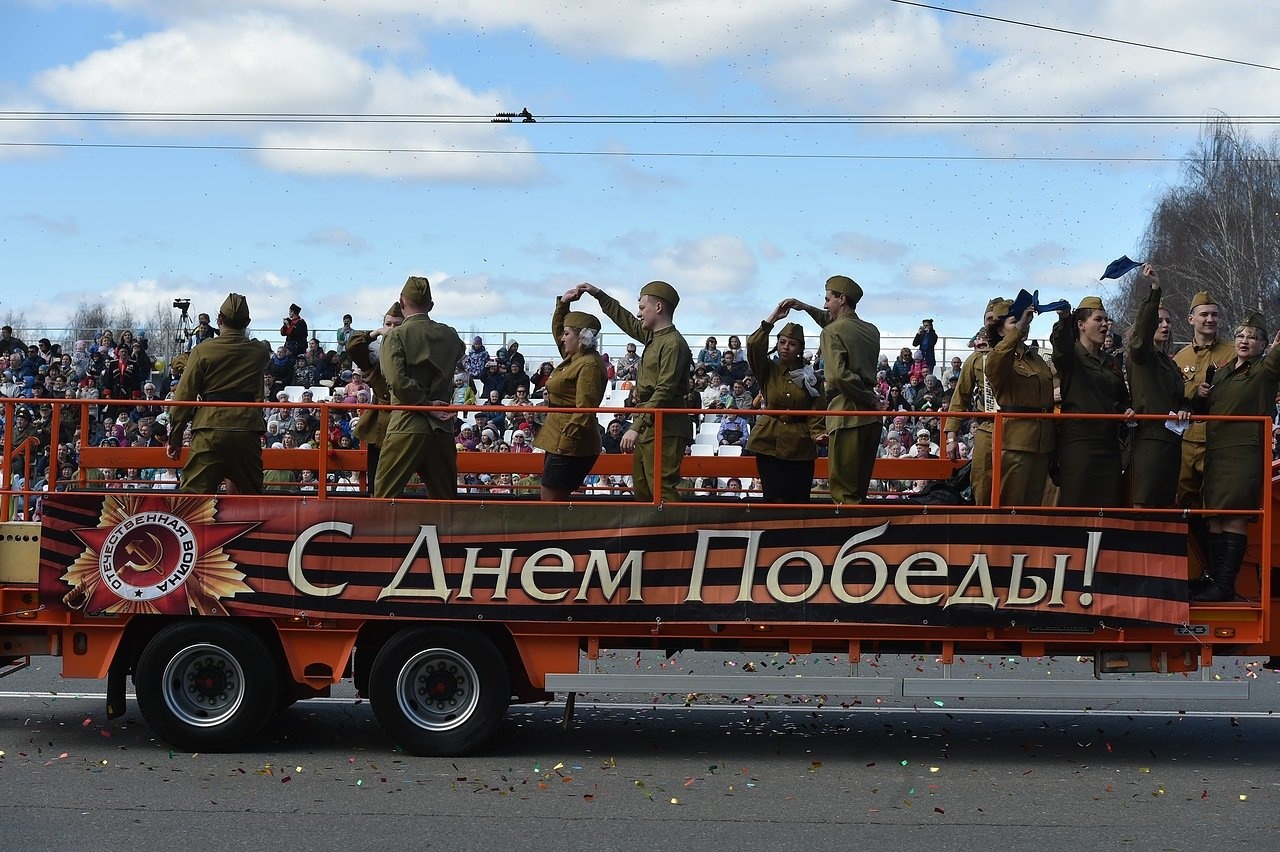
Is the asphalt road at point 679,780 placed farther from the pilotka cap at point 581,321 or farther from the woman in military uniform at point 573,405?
the pilotka cap at point 581,321

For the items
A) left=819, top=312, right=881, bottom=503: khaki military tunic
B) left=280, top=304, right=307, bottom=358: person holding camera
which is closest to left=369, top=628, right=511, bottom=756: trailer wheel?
left=819, top=312, right=881, bottom=503: khaki military tunic

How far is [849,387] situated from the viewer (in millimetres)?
8977

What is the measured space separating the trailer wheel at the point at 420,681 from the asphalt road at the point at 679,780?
0.48 ft

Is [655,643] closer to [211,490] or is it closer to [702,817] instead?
[702,817]

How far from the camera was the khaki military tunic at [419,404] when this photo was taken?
28.4 feet

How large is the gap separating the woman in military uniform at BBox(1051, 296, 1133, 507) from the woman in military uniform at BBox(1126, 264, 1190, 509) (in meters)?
0.12

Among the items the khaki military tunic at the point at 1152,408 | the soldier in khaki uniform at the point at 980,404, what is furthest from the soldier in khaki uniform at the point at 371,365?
the khaki military tunic at the point at 1152,408

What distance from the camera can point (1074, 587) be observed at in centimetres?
820

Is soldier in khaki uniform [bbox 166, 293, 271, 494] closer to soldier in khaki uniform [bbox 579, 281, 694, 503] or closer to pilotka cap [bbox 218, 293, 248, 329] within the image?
pilotka cap [bbox 218, 293, 248, 329]

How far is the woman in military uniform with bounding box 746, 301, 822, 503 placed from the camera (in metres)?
9.23

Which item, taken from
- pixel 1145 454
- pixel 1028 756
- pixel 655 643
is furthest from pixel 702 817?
pixel 1145 454

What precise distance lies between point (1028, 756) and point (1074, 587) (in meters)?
1.17

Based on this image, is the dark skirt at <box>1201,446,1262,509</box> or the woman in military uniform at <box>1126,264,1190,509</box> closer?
the dark skirt at <box>1201,446,1262,509</box>

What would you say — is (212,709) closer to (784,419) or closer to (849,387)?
(784,419)
